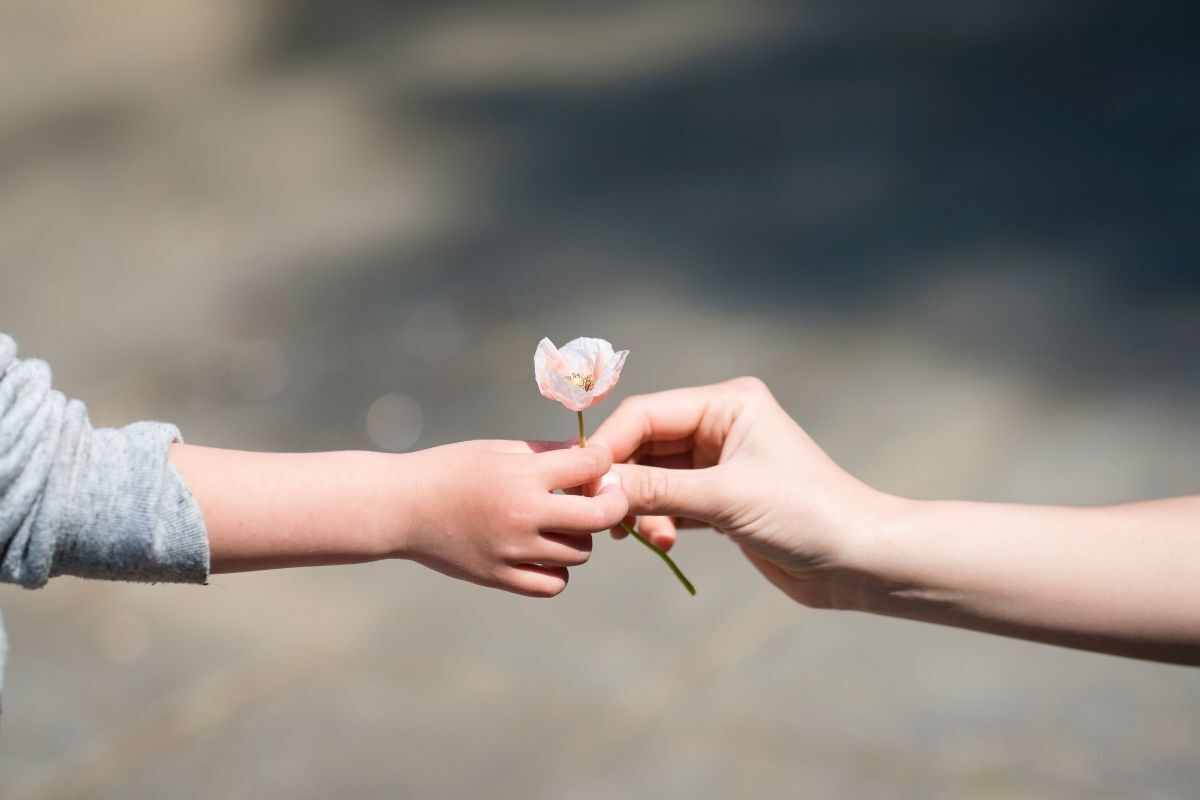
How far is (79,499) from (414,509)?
1.15 feet

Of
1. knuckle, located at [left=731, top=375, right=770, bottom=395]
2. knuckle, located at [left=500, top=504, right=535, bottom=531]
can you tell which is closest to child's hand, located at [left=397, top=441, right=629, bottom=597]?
knuckle, located at [left=500, top=504, right=535, bottom=531]

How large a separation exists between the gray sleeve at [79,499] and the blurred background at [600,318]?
134 centimetres

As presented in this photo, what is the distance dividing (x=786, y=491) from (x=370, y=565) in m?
1.88

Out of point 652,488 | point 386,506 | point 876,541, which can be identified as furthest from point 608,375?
point 876,541

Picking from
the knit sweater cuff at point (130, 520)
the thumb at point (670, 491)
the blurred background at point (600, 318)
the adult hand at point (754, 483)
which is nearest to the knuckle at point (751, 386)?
the adult hand at point (754, 483)

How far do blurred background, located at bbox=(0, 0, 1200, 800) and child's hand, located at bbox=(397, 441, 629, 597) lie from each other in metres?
1.23

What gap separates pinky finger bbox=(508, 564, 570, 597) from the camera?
1.41m

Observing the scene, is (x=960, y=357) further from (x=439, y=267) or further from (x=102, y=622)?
(x=102, y=622)

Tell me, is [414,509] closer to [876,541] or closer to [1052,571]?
[876,541]

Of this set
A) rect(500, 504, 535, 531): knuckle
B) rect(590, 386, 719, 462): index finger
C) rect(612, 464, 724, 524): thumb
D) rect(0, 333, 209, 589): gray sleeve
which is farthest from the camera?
rect(590, 386, 719, 462): index finger

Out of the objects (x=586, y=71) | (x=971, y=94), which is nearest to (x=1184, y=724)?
(x=971, y=94)

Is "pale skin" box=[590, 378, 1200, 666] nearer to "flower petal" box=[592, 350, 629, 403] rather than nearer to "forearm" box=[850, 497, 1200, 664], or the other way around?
"forearm" box=[850, 497, 1200, 664]

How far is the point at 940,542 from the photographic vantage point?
157 centimetres

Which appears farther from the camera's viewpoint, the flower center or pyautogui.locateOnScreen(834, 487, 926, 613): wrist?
pyautogui.locateOnScreen(834, 487, 926, 613): wrist
